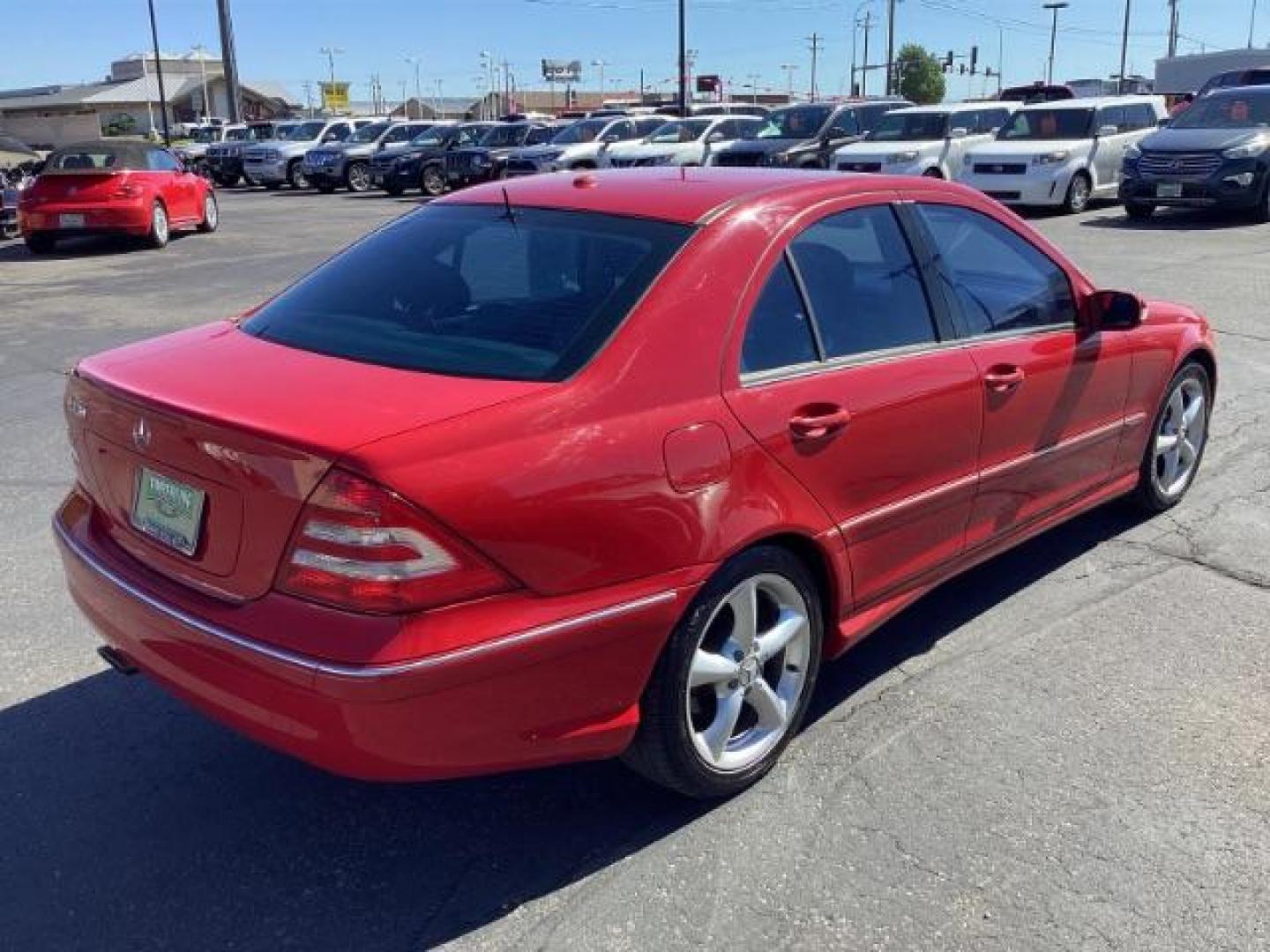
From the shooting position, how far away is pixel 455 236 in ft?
11.8

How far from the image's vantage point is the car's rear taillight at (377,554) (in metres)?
2.44

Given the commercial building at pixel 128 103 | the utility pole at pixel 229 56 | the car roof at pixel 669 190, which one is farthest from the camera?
the commercial building at pixel 128 103

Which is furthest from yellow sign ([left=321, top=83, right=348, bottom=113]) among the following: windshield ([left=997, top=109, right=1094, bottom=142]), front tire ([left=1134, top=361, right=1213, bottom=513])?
front tire ([left=1134, top=361, right=1213, bottom=513])

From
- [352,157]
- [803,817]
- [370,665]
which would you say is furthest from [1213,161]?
[352,157]

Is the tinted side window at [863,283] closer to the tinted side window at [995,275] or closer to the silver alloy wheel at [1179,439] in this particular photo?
the tinted side window at [995,275]

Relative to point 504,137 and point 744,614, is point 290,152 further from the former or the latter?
point 744,614

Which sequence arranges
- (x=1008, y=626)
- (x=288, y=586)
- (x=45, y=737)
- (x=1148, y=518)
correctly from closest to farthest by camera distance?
(x=288, y=586) < (x=45, y=737) < (x=1008, y=626) < (x=1148, y=518)

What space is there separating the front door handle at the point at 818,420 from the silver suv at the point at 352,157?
27978mm

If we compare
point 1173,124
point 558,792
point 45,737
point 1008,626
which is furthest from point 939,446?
point 1173,124

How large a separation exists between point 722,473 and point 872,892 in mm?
1056

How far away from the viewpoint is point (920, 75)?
334ft

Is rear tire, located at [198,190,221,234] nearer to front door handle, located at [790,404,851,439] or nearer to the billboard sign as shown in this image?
front door handle, located at [790,404,851,439]

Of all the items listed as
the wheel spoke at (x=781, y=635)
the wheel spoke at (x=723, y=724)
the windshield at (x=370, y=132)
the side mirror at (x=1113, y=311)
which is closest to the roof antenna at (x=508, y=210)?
the wheel spoke at (x=781, y=635)

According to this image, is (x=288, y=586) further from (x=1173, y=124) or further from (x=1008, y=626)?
(x=1173, y=124)
